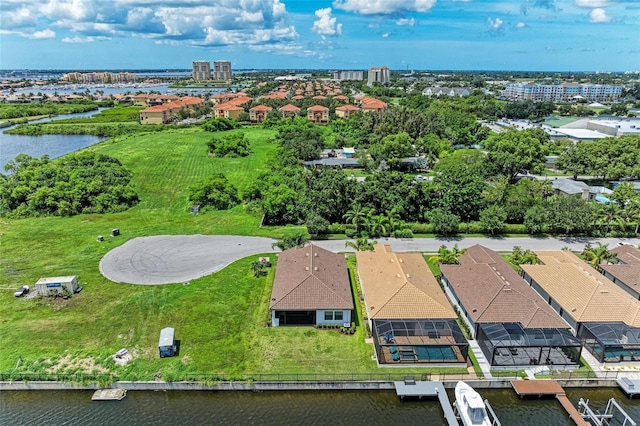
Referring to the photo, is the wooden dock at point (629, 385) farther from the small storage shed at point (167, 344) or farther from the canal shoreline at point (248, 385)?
the small storage shed at point (167, 344)

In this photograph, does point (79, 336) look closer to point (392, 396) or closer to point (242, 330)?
point (242, 330)

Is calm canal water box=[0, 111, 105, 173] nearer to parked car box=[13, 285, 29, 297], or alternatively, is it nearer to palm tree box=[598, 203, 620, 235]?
parked car box=[13, 285, 29, 297]

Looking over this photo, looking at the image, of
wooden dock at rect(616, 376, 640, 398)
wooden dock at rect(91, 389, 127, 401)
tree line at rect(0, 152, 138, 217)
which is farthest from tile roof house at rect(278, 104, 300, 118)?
wooden dock at rect(616, 376, 640, 398)

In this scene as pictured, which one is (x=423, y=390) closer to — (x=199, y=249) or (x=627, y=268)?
(x=627, y=268)

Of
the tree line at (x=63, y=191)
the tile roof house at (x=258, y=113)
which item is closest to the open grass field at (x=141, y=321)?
→ the tree line at (x=63, y=191)

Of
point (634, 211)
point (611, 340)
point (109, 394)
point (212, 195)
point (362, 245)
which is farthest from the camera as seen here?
point (212, 195)

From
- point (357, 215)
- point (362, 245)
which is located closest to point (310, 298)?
point (362, 245)
